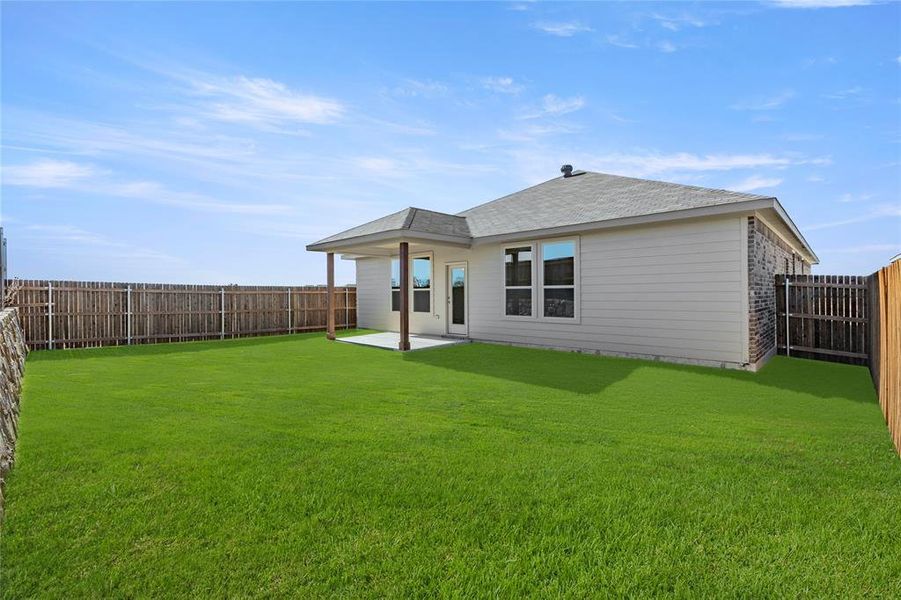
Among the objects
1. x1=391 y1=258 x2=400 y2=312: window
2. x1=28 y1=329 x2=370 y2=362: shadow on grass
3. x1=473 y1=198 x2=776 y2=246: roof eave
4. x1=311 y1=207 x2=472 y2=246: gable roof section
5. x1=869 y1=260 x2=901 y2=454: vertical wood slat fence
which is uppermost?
x1=311 y1=207 x2=472 y2=246: gable roof section

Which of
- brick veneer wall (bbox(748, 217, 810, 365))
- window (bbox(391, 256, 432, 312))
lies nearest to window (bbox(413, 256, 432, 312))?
window (bbox(391, 256, 432, 312))

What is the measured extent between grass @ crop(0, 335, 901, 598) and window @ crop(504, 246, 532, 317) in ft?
17.8

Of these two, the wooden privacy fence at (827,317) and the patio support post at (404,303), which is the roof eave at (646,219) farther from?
the wooden privacy fence at (827,317)

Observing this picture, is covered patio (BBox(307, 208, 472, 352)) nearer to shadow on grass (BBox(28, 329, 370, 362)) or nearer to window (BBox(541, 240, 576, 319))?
window (BBox(541, 240, 576, 319))

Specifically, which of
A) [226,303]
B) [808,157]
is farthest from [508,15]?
[226,303]

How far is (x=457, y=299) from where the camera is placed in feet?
42.1

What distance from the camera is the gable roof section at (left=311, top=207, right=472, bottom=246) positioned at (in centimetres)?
1075

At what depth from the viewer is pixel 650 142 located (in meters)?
10.1

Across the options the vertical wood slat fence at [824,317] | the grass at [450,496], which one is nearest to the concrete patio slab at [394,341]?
the grass at [450,496]

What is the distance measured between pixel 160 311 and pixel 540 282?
11232 mm

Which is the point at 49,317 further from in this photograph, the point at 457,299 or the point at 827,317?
the point at 827,317

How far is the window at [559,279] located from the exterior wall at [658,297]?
8.2 inches

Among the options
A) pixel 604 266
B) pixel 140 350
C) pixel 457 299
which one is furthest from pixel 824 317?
pixel 140 350

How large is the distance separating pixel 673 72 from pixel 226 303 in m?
14.0
